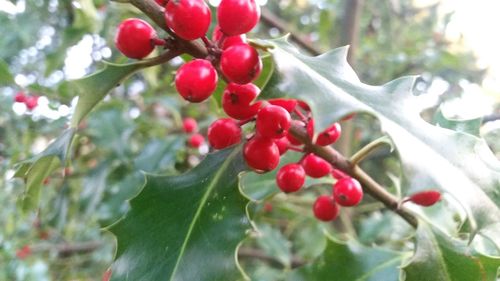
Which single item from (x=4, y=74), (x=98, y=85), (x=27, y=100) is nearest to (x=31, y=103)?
(x=27, y=100)

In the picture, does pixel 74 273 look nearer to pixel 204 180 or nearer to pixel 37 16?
pixel 37 16

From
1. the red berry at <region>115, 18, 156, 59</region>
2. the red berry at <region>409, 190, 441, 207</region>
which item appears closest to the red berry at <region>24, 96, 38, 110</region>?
the red berry at <region>115, 18, 156, 59</region>

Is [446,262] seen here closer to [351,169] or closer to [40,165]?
[351,169]

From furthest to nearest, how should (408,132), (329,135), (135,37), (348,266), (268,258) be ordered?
(268,258) → (348,266) → (329,135) → (135,37) → (408,132)

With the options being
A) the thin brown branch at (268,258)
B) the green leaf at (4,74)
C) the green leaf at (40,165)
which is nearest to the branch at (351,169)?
the green leaf at (40,165)

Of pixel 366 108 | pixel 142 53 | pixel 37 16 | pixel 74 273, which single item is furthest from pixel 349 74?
pixel 74 273

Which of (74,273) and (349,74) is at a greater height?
(349,74)

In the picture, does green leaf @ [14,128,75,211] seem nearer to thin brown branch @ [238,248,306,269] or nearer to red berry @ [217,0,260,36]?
red berry @ [217,0,260,36]
